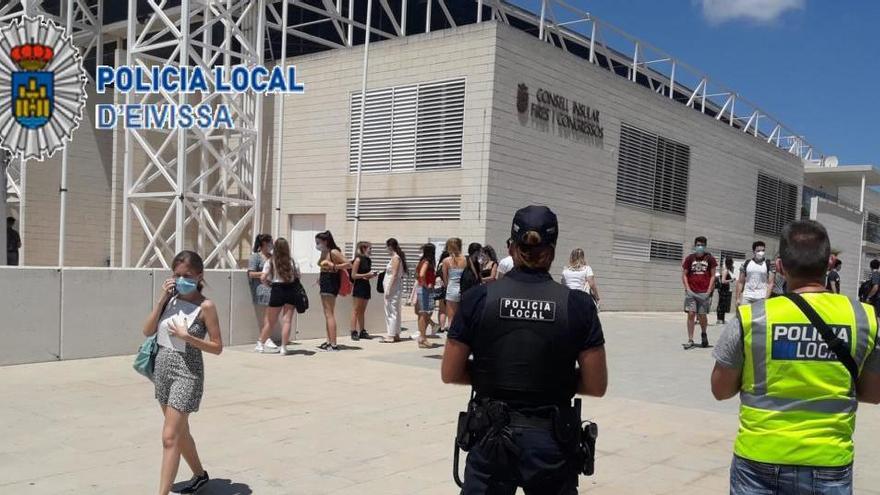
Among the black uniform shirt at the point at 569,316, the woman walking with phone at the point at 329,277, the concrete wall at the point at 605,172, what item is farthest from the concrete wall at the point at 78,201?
the black uniform shirt at the point at 569,316

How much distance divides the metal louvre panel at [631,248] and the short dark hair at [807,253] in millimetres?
19409

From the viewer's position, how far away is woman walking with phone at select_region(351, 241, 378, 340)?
39.8 feet

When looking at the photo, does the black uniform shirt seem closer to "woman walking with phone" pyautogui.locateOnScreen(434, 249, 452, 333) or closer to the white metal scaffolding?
"woman walking with phone" pyautogui.locateOnScreen(434, 249, 452, 333)

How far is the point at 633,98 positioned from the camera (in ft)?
73.0

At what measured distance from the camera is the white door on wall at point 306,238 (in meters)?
20.9

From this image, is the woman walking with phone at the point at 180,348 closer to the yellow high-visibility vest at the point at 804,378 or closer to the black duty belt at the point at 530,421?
the black duty belt at the point at 530,421

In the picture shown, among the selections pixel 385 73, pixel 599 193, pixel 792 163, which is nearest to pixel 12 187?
pixel 385 73

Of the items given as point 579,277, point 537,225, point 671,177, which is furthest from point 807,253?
point 671,177

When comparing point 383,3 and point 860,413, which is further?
point 383,3

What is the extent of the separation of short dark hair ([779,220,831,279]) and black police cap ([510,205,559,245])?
35.1 inches

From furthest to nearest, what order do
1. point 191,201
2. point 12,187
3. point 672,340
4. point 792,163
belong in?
point 792,163 → point 12,187 → point 191,201 → point 672,340

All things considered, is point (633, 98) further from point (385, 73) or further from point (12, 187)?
point (12, 187)

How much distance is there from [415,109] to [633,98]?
7.38 m

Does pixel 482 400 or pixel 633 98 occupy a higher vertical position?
pixel 633 98
